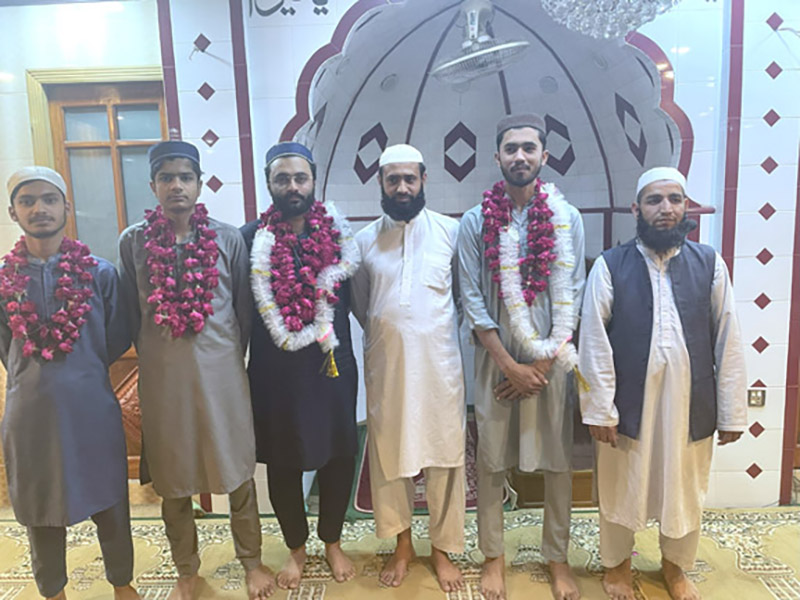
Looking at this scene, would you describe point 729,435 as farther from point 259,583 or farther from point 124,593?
point 124,593

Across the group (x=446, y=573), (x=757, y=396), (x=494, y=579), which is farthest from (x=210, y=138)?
(x=757, y=396)

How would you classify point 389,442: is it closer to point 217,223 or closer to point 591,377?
point 591,377

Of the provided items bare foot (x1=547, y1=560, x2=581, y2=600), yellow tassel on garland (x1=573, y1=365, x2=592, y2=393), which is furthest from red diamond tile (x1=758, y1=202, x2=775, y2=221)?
bare foot (x1=547, y1=560, x2=581, y2=600)

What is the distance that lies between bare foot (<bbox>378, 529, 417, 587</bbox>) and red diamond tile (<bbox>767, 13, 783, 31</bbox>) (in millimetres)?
3144

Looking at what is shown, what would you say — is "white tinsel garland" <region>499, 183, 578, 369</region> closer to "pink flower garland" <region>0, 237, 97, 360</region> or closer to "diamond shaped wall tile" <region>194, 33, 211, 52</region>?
"pink flower garland" <region>0, 237, 97, 360</region>

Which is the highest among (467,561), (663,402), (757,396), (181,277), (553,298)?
(181,277)

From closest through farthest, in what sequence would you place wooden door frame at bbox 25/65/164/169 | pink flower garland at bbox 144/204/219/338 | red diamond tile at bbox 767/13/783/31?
pink flower garland at bbox 144/204/219/338
red diamond tile at bbox 767/13/783/31
wooden door frame at bbox 25/65/164/169

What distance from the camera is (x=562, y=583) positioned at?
92.1 inches

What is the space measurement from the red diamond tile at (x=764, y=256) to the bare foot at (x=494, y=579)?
210 cm

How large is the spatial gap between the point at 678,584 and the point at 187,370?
2.29 metres

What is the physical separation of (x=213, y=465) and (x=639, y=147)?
9.81ft

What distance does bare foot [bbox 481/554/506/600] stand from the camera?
232cm

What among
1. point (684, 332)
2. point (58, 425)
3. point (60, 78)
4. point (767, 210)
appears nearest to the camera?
point (58, 425)

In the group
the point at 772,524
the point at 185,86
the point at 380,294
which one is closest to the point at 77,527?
the point at 380,294
